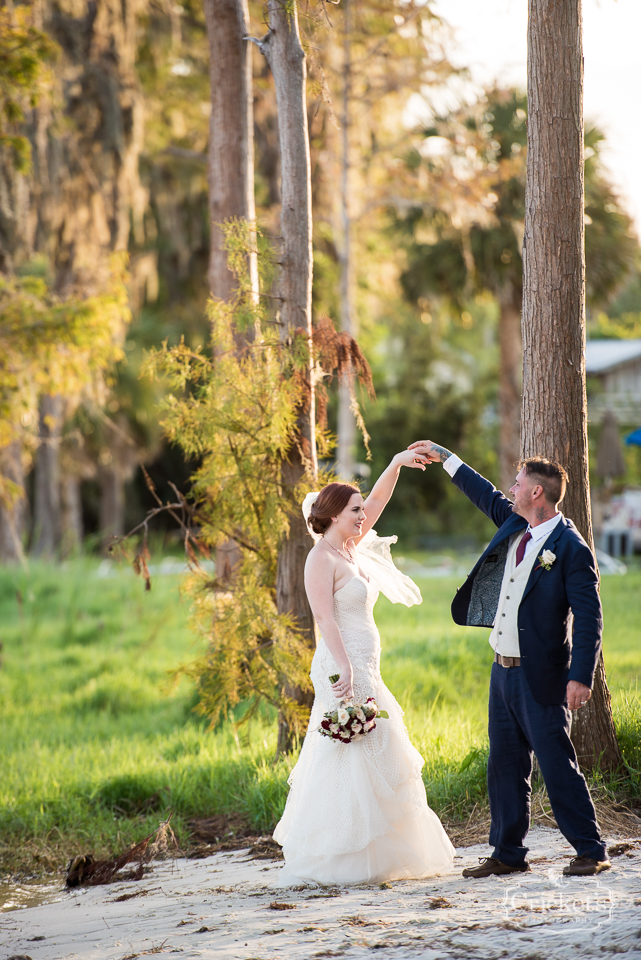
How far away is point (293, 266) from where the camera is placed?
623cm

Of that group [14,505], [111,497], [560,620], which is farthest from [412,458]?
[111,497]

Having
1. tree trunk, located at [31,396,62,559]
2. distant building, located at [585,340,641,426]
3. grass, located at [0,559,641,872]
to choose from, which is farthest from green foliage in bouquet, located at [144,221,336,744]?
distant building, located at [585,340,641,426]

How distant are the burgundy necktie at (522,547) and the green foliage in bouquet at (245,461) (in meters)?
2.11

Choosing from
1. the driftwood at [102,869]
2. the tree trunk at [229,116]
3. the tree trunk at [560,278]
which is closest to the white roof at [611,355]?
the tree trunk at [229,116]

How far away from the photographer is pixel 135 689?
10.0 metres

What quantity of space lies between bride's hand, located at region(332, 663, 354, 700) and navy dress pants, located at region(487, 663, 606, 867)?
0.67m

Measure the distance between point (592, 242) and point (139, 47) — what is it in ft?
34.3

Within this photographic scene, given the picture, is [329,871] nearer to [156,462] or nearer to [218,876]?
[218,876]

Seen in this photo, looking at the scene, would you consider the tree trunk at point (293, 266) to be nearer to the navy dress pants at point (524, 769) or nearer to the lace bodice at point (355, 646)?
the lace bodice at point (355, 646)

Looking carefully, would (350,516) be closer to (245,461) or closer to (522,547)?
(522,547)

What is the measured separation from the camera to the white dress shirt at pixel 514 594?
4078 mm

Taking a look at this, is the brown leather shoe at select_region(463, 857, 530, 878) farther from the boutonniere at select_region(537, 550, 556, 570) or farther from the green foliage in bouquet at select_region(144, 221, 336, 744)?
the green foliage in bouquet at select_region(144, 221, 336, 744)

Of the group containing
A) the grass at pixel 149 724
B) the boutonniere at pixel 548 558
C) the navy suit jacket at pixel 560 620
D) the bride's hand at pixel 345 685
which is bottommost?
the grass at pixel 149 724

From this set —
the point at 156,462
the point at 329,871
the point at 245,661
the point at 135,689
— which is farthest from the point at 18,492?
the point at 156,462
